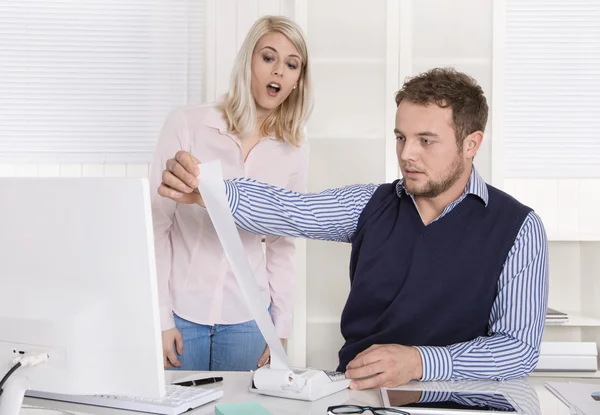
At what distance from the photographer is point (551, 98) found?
11.1 feet

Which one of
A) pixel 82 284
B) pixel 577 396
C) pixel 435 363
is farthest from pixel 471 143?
pixel 82 284

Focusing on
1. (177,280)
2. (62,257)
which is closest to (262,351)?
(177,280)

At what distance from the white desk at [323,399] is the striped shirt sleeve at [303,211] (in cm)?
45

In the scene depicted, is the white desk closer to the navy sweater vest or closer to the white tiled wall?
the navy sweater vest

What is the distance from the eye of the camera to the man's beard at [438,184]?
1900 mm

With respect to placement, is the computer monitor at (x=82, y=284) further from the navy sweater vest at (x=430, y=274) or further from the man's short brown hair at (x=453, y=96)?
the man's short brown hair at (x=453, y=96)

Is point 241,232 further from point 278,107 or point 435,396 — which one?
point 435,396

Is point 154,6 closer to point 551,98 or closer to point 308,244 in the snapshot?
point 308,244

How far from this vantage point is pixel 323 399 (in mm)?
1481

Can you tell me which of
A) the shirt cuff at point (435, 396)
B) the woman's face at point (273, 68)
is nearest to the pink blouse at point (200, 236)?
the woman's face at point (273, 68)

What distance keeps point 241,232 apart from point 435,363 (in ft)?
2.62

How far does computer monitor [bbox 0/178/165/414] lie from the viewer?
1.15m

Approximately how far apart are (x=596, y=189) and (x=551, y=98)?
0.54m

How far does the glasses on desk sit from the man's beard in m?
0.72
